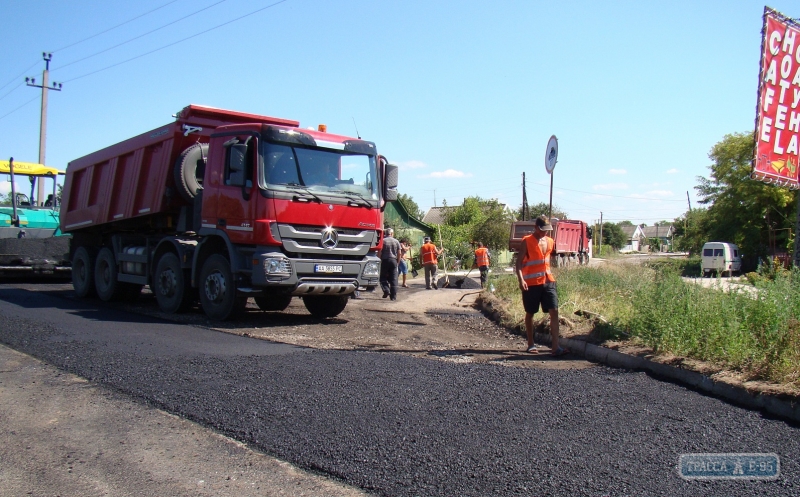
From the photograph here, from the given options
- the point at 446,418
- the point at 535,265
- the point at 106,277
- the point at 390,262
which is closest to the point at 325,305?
the point at 390,262

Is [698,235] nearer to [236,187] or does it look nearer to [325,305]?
[325,305]

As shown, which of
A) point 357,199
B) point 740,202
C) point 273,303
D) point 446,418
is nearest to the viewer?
point 446,418

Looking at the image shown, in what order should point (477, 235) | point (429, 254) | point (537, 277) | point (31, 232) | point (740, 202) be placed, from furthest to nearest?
1. point (477, 235)
2. point (740, 202)
3. point (429, 254)
4. point (31, 232)
5. point (537, 277)

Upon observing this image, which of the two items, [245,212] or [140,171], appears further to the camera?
[140,171]

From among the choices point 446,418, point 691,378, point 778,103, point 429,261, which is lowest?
point 446,418

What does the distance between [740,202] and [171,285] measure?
133 ft

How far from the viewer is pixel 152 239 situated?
12.0 meters

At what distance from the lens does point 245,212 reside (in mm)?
9547

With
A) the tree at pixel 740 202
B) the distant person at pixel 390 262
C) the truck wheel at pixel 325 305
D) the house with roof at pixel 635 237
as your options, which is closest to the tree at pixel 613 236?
the house with roof at pixel 635 237

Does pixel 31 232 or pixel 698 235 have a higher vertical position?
pixel 698 235

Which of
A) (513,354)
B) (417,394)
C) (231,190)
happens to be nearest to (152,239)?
(231,190)

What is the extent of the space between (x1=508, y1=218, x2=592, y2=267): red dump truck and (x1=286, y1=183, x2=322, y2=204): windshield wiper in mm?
22085

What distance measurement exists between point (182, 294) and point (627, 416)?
8.08 m

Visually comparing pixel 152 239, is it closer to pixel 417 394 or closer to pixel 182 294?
pixel 182 294
